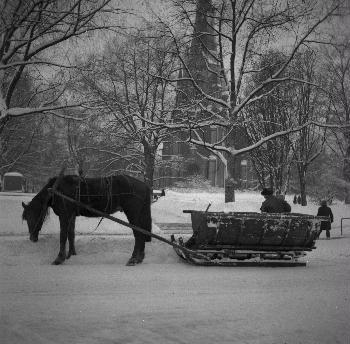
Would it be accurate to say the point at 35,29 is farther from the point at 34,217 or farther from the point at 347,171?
the point at 347,171

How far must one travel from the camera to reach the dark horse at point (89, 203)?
1002cm

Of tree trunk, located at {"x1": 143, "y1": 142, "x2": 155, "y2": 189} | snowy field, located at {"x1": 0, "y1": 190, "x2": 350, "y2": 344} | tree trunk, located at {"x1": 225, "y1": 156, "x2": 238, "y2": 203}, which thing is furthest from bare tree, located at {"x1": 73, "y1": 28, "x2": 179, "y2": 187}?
snowy field, located at {"x1": 0, "y1": 190, "x2": 350, "y2": 344}

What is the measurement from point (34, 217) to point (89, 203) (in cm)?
117

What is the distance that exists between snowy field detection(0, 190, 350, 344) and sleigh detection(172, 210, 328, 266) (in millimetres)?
326

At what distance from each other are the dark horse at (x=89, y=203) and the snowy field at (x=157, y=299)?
502 millimetres

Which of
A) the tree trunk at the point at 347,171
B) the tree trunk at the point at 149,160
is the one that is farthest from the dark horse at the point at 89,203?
the tree trunk at the point at 347,171

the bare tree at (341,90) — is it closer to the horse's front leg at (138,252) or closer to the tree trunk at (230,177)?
the tree trunk at (230,177)

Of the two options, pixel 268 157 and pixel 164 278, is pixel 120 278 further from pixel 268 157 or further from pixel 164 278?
pixel 268 157

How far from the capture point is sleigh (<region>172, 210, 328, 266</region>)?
10086 millimetres

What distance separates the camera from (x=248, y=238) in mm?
10289

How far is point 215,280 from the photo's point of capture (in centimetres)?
848

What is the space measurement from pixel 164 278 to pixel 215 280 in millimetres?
883

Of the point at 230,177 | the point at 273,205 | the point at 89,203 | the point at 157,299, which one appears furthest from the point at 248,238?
the point at 230,177

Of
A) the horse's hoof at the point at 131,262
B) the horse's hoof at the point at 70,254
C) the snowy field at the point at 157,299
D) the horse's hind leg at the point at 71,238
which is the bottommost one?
the snowy field at the point at 157,299
